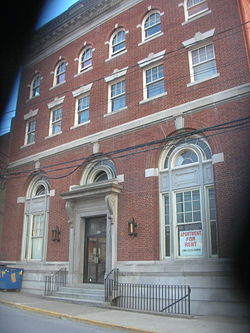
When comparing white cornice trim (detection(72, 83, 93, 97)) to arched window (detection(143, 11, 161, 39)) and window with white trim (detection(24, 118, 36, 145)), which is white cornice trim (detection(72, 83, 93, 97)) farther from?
window with white trim (detection(24, 118, 36, 145))

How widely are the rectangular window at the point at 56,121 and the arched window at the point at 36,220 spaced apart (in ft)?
9.26

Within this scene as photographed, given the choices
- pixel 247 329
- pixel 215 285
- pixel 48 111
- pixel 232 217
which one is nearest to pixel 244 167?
pixel 232 217

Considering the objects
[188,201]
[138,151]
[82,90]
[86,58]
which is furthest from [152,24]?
[188,201]

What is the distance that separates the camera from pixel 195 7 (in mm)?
14930

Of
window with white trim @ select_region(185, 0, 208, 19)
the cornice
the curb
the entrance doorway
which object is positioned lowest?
the curb

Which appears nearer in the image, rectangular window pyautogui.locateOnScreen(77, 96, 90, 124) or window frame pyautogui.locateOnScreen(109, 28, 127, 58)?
window frame pyautogui.locateOnScreen(109, 28, 127, 58)

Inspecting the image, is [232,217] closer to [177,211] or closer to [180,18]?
[177,211]

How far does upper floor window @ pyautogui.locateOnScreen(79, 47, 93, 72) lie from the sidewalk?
12776mm

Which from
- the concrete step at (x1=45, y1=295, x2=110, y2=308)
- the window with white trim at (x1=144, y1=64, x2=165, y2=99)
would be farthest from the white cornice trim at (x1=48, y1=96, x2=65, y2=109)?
the concrete step at (x1=45, y1=295, x2=110, y2=308)

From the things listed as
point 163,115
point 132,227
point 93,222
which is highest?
point 163,115

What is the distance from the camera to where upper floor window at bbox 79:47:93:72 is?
1907 centimetres

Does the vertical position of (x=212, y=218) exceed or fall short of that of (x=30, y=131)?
it falls short

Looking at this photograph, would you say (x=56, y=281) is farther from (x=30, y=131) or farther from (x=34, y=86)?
(x=34, y=86)

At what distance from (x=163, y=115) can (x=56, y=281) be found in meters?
9.21
